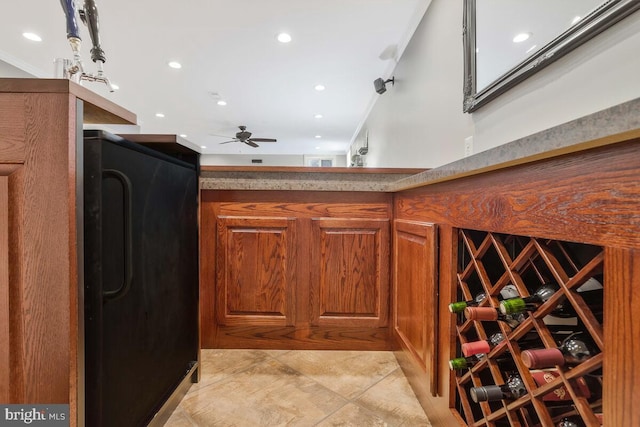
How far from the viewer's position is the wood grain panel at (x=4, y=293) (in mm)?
631

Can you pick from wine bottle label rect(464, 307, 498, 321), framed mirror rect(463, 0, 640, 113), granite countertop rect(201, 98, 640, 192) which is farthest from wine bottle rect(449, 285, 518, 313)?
framed mirror rect(463, 0, 640, 113)

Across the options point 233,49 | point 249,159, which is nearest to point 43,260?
point 233,49

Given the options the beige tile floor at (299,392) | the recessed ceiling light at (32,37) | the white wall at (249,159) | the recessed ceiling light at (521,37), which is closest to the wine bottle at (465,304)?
the beige tile floor at (299,392)

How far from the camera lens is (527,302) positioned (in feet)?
2.03

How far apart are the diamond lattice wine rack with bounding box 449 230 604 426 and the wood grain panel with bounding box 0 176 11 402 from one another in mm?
1028

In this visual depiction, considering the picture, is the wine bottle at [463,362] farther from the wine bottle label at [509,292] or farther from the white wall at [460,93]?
the white wall at [460,93]

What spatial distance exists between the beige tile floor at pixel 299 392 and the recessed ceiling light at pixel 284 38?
2.89 m

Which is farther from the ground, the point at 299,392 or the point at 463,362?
the point at 463,362

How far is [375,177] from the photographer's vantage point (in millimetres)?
1604

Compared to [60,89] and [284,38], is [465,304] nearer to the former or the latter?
[60,89]

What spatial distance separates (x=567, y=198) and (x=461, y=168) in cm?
31

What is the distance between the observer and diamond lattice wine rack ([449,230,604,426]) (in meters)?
0.50

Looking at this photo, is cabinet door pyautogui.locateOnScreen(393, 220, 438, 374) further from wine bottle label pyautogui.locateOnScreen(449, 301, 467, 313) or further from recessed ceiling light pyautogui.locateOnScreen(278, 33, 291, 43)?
recessed ceiling light pyautogui.locateOnScreen(278, 33, 291, 43)

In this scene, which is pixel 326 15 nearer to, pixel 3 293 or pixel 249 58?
pixel 249 58
